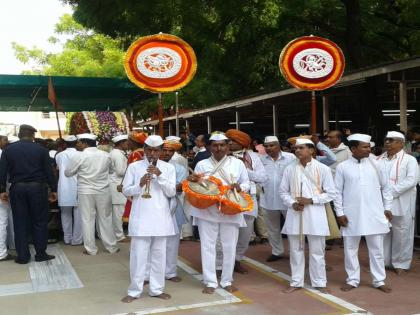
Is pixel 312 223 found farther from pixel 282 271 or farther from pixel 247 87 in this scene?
pixel 247 87

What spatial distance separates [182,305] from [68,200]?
3.90 metres

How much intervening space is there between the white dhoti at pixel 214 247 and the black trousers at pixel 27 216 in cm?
272

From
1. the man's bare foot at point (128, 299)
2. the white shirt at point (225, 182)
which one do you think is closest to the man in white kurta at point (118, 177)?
the white shirt at point (225, 182)

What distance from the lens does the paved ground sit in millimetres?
5004

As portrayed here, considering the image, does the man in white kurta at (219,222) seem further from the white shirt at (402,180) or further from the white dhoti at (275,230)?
the white shirt at (402,180)

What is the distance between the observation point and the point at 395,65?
8797mm

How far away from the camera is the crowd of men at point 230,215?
536 centimetres

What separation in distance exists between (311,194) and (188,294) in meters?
1.71

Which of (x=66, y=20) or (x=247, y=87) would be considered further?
(x=66, y=20)

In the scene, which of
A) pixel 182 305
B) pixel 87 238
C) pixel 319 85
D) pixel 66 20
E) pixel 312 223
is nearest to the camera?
pixel 182 305

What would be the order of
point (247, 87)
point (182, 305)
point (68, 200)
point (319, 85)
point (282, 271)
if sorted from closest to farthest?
point (182, 305) < point (282, 271) < point (319, 85) < point (68, 200) < point (247, 87)

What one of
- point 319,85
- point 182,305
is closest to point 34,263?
point 182,305

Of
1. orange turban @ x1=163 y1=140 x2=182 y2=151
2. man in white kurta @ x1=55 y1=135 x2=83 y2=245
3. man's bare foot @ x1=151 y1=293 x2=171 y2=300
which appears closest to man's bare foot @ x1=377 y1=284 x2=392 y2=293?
man's bare foot @ x1=151 y1=293 x2=171 y2=300

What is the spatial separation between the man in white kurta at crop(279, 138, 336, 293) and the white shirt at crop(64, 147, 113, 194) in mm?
3157
